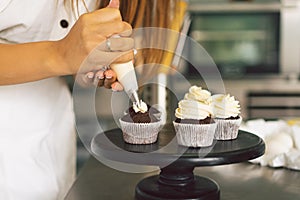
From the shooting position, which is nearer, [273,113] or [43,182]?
[43,182]

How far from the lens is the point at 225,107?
1.08 m

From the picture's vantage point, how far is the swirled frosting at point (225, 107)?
1080 millimetres

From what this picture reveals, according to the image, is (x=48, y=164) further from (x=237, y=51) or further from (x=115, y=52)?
(x=237, y=51)

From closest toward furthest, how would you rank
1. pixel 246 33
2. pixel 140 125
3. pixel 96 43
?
pixel 96 43 → pixel 140 125 → pixel 246 33

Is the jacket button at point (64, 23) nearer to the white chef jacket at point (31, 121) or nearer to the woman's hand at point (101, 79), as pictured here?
the white chef jacket at point (31, 121)

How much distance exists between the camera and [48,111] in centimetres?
121

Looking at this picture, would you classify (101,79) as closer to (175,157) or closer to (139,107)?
(139,107)

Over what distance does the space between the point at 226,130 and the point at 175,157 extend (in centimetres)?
17

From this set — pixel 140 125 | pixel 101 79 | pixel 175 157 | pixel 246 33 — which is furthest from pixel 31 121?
pixel 246 33

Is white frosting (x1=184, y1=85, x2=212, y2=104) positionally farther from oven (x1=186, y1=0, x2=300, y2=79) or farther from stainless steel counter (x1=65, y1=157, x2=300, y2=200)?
oven (x1=186, y1=0, x2=300, y2=79)

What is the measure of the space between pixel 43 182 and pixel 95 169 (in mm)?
129

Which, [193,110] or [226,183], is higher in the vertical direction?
[193,110]

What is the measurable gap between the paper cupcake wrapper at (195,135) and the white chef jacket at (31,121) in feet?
1.17

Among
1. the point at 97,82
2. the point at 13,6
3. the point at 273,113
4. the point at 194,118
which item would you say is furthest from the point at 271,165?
the point at 273,113
